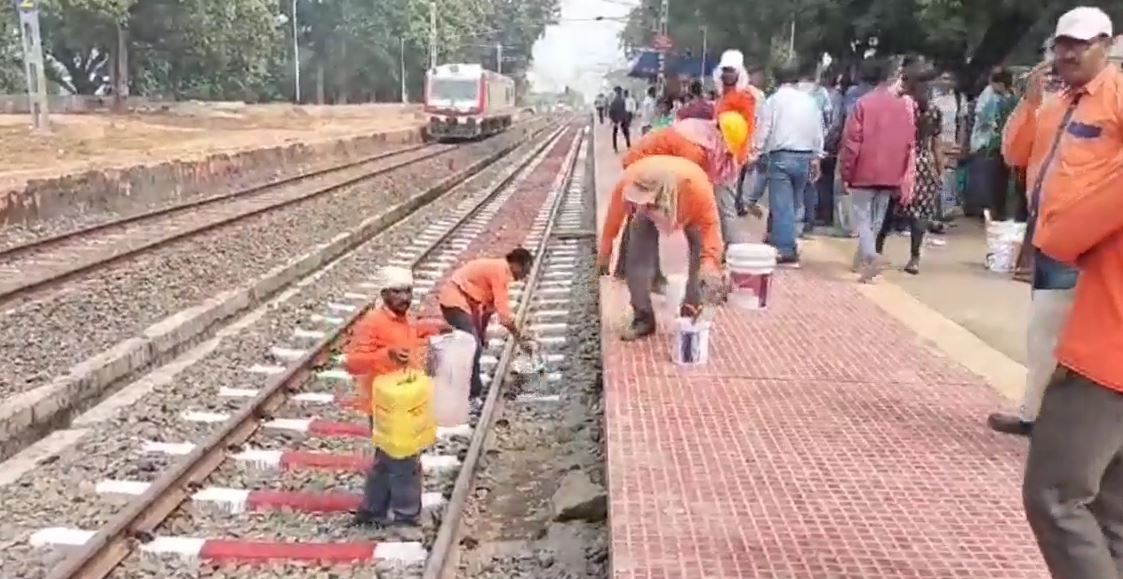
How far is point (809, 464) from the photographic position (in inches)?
212

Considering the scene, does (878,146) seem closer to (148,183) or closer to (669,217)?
(669,217)

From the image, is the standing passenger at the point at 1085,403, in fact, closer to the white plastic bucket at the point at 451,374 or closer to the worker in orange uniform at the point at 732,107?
the white plastic bucket at the point at 451,374

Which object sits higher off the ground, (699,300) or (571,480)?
(699,300)

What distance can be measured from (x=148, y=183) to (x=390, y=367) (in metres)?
16.2

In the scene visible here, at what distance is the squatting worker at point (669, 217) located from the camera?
6.92 metres

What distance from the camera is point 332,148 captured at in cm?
3322

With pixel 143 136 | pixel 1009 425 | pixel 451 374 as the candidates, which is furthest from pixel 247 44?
pixel 1009 425

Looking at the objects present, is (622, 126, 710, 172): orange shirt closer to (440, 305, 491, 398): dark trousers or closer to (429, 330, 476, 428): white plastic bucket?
(440, 305, 491, 398): dark trousers

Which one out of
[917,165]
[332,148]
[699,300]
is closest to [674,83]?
[917,165]

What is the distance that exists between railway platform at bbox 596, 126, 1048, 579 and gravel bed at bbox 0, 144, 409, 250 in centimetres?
937

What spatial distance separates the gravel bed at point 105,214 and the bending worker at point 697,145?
8.19 meters

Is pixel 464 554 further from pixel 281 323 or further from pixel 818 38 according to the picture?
→ pixel 818 38

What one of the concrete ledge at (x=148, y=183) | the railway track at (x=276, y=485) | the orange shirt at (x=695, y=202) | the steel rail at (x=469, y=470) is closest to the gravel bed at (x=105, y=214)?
the concrete ledge at (x=148, y=183)

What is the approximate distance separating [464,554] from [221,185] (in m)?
19.6
